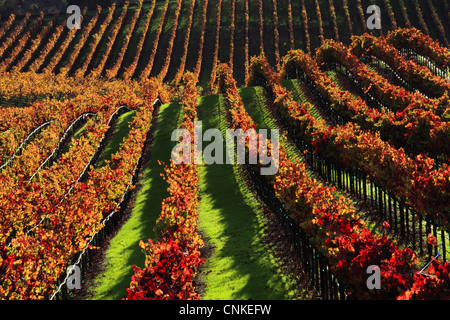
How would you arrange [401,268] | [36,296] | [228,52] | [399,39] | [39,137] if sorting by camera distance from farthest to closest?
1. [228,52]
2. [399,39]
3. [39,137]
4. [36,296]
5. [401,268]

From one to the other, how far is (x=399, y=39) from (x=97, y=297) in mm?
36393

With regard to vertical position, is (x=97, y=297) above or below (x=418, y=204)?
below

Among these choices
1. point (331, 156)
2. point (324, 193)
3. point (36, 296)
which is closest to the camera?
point (36, 296)

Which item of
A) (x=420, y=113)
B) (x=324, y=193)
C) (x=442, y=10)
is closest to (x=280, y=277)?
(x=324, y=193)

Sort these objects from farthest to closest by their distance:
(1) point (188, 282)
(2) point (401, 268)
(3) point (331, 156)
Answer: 1. (3) point (331, 156)
2. (1) point (188, 282)
3. (2) point (401, 268)

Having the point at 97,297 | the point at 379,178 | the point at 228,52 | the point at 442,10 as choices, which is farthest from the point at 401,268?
the point at 442,10

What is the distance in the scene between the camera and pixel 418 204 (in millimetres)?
12742

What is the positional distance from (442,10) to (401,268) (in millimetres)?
67828

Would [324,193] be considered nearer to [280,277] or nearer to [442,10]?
[280,277]

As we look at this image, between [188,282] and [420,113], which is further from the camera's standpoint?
[420,113]

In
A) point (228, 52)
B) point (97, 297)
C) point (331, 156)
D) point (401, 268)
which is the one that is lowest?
point (97, 297)

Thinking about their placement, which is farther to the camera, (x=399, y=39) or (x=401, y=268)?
(x=399, y=39)

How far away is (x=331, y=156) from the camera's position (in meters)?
18.6

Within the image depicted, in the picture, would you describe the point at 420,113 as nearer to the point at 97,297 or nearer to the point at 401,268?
the point at 401,268
